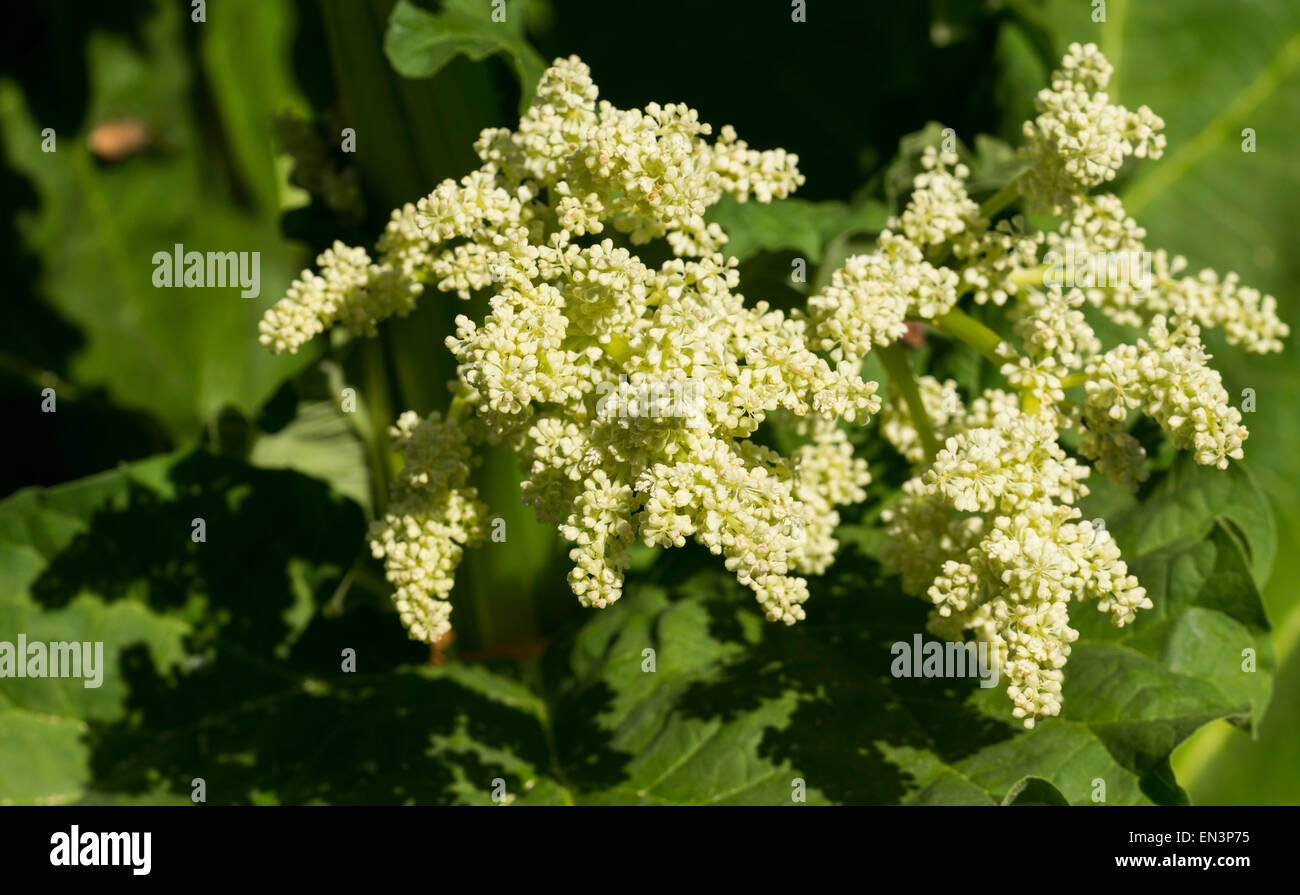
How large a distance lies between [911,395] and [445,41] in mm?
712

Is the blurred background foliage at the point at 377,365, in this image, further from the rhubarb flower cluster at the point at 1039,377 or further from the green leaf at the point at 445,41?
the rhubarb flower cluster at the point at 1039,377

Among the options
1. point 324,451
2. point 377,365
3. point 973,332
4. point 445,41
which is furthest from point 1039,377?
point 324,451

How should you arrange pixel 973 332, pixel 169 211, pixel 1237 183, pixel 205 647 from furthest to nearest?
pixel 169 211 < pixel 1237 183 < pixel 205 647 < pixel 973 332

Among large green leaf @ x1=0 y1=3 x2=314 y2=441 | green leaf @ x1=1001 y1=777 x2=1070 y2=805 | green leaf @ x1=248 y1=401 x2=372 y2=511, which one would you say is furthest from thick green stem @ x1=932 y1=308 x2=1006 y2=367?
large green leaf @ x1=0 y1=3 x2=314 y2=441

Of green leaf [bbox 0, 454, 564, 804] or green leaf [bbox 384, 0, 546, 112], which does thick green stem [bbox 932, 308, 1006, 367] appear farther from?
green leaf [bbox 0, 454, 564, 804]

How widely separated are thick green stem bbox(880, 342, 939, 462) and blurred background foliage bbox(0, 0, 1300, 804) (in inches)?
10.0

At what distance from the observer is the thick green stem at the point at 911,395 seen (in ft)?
5.06

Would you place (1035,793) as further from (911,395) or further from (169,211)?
(169,211)

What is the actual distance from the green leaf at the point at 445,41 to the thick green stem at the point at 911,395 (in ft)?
1.79

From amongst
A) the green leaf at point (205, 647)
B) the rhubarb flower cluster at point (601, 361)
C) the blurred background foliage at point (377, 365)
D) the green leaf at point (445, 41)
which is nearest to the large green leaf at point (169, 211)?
the blurred background foliage at point (377, 365)

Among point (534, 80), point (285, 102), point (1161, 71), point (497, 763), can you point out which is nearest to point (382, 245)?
point (534, 80)

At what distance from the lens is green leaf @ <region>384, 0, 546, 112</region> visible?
1.45 m

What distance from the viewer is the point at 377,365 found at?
196cm
